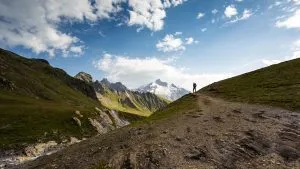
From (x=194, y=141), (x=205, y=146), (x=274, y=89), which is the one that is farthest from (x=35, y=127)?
(x=205, y=146)

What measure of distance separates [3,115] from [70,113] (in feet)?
77.4

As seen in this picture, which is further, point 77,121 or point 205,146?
point 77,121

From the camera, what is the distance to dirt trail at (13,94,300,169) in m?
31.5

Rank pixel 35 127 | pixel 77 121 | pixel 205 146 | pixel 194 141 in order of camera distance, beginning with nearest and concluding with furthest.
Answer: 1. pixel 205 146
2. pixel 194 141
3. pixel 35 127
4. pixel 77 121

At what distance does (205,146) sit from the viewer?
35.8 metres

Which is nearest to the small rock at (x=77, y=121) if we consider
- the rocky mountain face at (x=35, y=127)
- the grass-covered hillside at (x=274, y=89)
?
the rocky mountain face at (x=35, y=127)

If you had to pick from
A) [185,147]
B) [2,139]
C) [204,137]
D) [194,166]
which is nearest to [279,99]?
[204,137]

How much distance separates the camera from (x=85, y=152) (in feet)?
142

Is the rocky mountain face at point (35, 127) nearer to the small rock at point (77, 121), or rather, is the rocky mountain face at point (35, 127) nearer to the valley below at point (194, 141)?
the small rock at point (77, 121)

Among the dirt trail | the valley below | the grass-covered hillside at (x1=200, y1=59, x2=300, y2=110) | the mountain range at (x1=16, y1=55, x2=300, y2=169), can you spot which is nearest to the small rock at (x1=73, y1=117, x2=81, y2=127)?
the valley below

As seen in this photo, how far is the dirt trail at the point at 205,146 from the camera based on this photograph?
31.5 m

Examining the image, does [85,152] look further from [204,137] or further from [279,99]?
[279,99]

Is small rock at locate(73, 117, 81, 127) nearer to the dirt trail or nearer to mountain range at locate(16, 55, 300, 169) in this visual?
mountain range at locate(16, 55, 300, 169)

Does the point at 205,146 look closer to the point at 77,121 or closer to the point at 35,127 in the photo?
the point at 35,127
